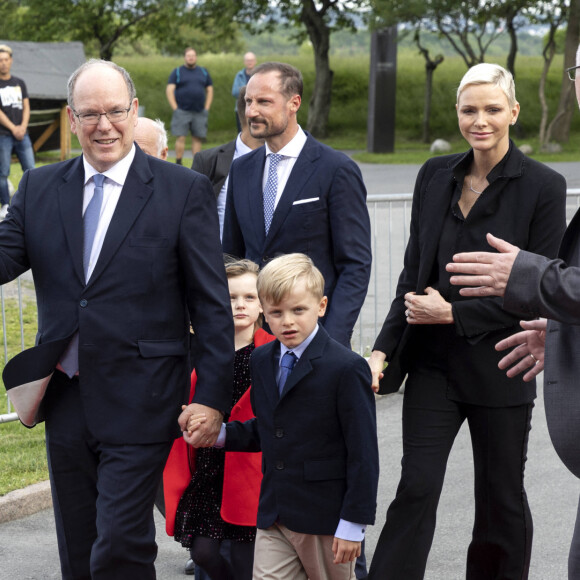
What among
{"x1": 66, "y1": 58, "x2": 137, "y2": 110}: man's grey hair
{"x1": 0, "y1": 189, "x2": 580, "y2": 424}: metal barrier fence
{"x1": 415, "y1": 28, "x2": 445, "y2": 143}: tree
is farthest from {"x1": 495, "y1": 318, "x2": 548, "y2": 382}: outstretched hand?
{"x1": 415, "y1": 28, "x2": 445, "y2": 143}: tree

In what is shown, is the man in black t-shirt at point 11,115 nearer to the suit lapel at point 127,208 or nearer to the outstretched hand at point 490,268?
the suit lapel at point 127,208

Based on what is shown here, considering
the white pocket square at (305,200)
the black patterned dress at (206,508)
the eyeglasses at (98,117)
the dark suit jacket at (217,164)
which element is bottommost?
the black patterned dress at (206,508)

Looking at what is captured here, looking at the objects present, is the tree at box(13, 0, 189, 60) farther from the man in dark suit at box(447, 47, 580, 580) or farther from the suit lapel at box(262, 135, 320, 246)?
the man in dark suit at box(447, 47, 580, 580)

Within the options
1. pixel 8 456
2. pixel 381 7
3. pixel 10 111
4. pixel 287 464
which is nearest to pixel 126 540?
pixel 287 464

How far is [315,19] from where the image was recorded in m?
39.0

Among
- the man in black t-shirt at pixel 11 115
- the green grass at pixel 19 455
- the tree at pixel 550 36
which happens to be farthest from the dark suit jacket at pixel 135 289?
the tree at pixel 550 36

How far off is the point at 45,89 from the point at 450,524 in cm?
1987

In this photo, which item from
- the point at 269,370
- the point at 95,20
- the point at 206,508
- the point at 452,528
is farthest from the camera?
the point at 95,20

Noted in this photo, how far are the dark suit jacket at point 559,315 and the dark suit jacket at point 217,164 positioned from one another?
3.83 metres

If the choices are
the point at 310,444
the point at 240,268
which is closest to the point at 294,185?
the point at 240,268

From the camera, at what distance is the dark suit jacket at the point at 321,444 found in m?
3.66

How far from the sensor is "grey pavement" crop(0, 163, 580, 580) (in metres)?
5.04

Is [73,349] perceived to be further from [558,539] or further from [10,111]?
[10,111]

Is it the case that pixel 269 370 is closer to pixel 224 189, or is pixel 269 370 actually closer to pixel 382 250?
pixel 224 189
